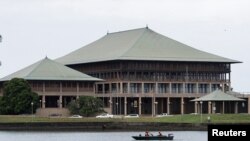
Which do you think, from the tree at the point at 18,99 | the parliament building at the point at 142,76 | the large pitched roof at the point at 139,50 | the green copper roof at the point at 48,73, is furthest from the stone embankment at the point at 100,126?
the large pitched roof at the point at 139,50

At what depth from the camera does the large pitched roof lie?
16662 cm

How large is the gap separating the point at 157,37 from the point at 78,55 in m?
20.2

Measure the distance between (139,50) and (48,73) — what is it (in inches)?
976

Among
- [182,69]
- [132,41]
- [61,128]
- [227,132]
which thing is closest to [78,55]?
[132,41]

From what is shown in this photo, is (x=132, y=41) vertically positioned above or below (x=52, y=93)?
above

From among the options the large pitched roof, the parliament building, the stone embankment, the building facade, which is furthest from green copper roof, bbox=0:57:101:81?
the stone embankment

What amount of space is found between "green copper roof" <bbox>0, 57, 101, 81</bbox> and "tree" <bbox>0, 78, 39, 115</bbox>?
12.3 metres

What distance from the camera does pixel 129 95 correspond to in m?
162

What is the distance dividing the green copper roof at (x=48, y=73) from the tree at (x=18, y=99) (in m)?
12.3

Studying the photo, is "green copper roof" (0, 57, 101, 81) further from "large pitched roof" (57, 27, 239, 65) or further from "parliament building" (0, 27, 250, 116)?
"large pitched roof" (57, 27, 239, 65)

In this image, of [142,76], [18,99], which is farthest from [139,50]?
[18,99]

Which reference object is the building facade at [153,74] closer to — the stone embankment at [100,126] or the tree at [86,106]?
the tree at [86,106]

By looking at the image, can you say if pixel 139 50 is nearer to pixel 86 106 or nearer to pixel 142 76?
pixel 142 76

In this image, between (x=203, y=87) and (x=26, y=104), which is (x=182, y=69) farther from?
(x=26, y=104)
